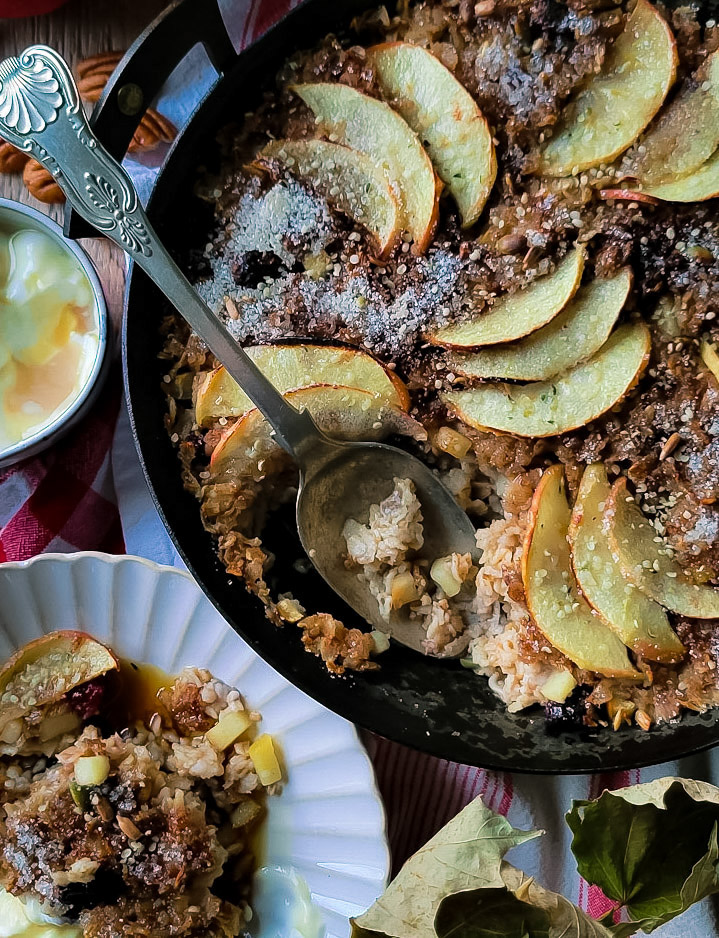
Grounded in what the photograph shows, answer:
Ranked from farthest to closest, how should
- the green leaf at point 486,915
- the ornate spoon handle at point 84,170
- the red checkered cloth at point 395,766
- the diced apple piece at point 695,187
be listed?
1. the red checkered cloth at point 395,766
2. the diced apple piece at point 695,187
3. the ornate spoon handle at point 84,170
4. the green leaf at point 486,915

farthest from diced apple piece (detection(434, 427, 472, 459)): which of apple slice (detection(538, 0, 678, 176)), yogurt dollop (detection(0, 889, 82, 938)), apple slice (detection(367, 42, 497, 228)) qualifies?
yogurt dollop (detection(0, 889, 82, 938))

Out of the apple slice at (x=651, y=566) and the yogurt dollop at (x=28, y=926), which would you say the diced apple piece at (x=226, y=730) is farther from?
the apple slice at (x=651, y=566)

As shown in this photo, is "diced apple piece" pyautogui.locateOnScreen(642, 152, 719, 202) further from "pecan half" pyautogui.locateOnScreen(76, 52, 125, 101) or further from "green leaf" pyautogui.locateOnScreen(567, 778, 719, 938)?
"pecan half" pyautogui.locateOnScreen(76, 52, 125, 101)

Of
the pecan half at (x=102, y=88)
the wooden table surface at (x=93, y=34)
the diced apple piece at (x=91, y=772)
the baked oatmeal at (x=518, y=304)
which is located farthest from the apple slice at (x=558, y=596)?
the pecan half at (x=102, y=88)

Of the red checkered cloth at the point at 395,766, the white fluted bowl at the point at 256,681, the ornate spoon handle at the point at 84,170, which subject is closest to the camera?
the ornate spoon handle at the point at 84,170

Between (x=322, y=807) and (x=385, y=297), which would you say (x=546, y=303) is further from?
(x=322, y=807)

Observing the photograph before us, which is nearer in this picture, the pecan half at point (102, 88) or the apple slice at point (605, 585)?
the apple slice at point (605, 585)

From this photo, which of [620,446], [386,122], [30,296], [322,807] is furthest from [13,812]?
[386,122]
